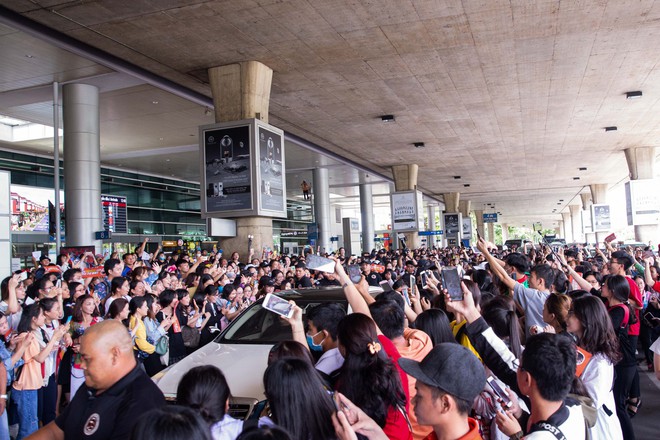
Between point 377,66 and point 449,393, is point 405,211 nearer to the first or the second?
point 377,66

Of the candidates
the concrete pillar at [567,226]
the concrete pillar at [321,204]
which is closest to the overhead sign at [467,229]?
the concrete pillar at [321,204]

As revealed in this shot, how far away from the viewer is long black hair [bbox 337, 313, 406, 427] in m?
3.22

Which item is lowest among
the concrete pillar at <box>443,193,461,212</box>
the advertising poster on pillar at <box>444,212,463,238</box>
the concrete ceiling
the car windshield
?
the car windshield

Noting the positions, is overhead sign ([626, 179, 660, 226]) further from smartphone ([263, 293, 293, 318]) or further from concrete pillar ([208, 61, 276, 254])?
smartphone ([263, 293, 293, 318])

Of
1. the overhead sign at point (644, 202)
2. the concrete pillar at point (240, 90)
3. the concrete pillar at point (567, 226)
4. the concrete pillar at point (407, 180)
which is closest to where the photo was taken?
the concrete pillar at point (240, 90)

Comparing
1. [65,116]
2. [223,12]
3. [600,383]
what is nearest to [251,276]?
[223,12]

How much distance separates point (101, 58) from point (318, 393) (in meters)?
13.0

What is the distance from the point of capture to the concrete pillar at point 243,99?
1426 cm

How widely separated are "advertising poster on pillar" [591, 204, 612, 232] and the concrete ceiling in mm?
12596

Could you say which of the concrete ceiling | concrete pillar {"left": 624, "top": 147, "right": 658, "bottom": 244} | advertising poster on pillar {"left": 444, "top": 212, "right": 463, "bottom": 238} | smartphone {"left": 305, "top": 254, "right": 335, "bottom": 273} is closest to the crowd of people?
smartphone {"left": 305, "top": 254, "right": 335, "bottom": 273}

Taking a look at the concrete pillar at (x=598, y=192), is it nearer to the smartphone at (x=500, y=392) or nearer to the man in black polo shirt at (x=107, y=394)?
the smartphone at (x=500, y=392)

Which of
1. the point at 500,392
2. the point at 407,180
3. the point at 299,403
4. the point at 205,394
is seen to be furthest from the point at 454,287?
the point at 407,180

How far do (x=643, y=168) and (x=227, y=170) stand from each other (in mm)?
24469

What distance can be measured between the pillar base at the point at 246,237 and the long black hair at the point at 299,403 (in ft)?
39.8
